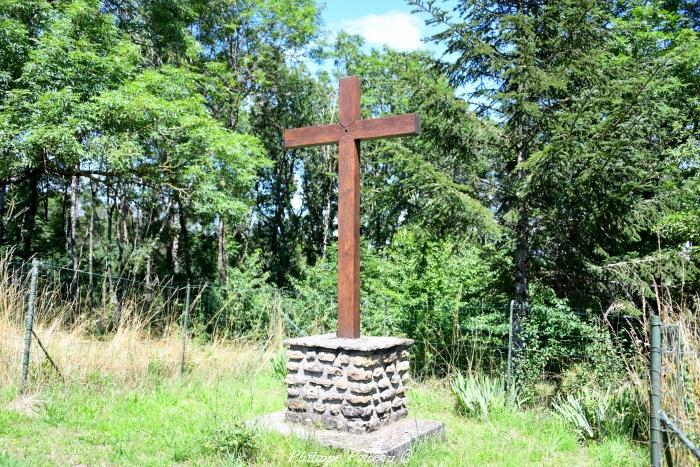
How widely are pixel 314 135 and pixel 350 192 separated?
0.79 meters

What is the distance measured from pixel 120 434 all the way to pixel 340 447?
2035 millimetres

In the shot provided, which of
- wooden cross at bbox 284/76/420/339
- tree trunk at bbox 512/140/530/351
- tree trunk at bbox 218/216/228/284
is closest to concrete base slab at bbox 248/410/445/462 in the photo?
wooden cross at bbox 284/76/420/339

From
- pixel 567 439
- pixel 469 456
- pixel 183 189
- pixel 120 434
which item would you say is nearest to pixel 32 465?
pixel 120 434

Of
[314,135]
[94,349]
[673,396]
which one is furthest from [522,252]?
[94,349]

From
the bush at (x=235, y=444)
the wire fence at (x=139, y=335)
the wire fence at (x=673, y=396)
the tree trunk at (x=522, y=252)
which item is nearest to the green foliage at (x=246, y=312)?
the wire fence at (x=139, y=335)

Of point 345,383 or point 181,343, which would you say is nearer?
point 345,383

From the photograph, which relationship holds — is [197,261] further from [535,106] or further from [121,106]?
[535,106]

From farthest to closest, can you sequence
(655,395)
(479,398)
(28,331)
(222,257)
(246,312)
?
1. (222,257)
2. (246,312)
3. (479,398)
4. (28,331)
5. (655,395)

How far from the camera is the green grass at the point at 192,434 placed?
4.34 m

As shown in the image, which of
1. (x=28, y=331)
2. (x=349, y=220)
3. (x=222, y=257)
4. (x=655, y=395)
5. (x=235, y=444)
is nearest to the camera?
(x=655, y=395)

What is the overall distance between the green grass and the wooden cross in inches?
48.7

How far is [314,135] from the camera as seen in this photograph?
561 centimetres

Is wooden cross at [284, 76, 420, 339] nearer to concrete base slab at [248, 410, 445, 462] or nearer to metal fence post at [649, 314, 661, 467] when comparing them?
concrete base slab at [248, 410, 445, 462]

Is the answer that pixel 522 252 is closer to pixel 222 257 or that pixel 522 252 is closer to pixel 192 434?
pixel 192 434
